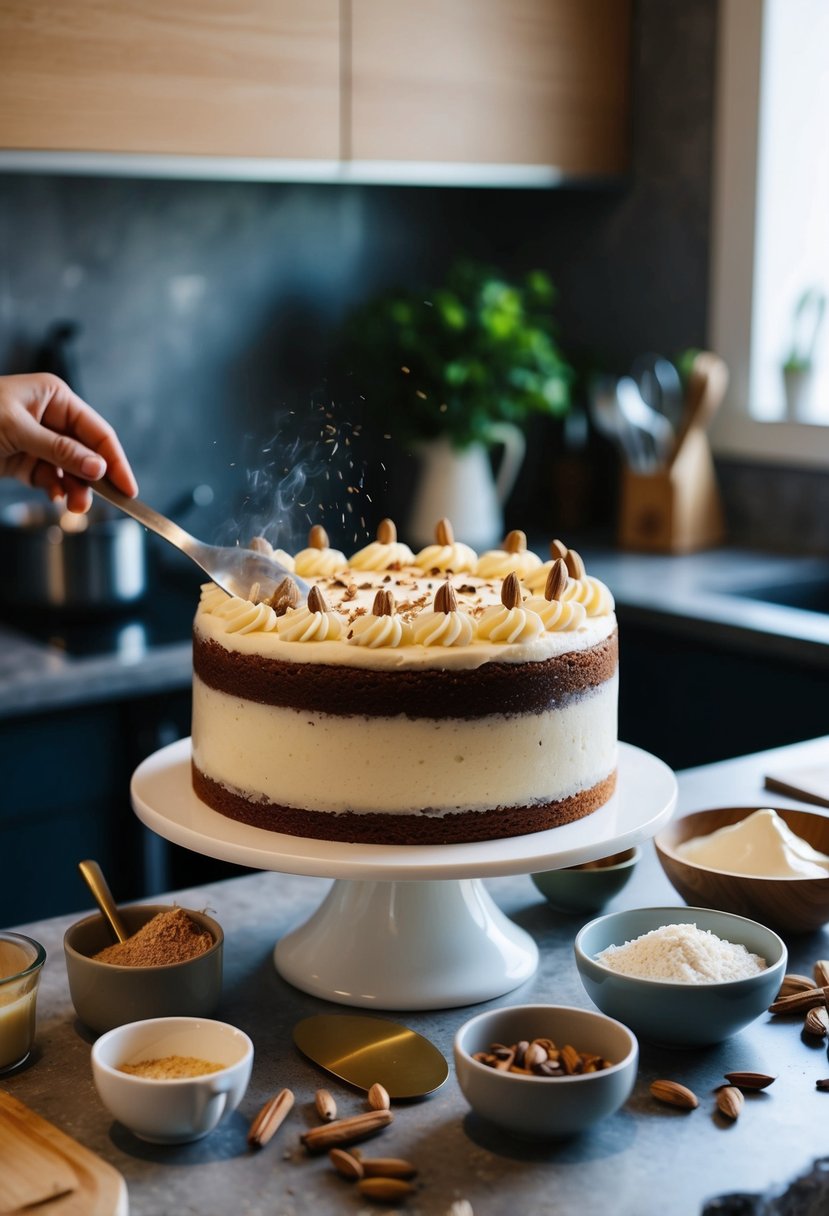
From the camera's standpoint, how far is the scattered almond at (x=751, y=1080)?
3.64ft

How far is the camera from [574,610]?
133cm

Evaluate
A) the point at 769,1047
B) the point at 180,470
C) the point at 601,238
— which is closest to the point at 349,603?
the point at 769,1047

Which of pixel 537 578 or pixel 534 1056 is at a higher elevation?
pixel 537 578

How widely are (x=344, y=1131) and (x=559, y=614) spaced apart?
51cm

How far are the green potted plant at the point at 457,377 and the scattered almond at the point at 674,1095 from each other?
1983 millimetres

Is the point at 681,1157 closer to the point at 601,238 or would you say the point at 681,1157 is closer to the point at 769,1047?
the point at 769,1047

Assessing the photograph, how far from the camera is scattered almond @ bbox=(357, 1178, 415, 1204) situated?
965mm

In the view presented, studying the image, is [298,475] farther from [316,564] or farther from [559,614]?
[559,614]

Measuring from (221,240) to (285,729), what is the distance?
6.54 feet

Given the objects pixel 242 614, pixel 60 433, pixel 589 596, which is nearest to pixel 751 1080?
pixel 589 596

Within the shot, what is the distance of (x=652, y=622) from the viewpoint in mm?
2676

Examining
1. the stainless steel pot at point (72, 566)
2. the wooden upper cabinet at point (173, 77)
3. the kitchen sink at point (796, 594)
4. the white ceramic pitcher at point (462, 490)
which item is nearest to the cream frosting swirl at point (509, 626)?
the stainless steel pot at point (72, 566)

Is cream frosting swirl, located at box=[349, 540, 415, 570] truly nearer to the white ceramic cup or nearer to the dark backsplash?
the white ceramic cup

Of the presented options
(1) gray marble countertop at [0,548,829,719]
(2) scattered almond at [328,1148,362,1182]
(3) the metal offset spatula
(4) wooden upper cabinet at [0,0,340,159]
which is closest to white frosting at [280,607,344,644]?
(3) the metal offset spatula
